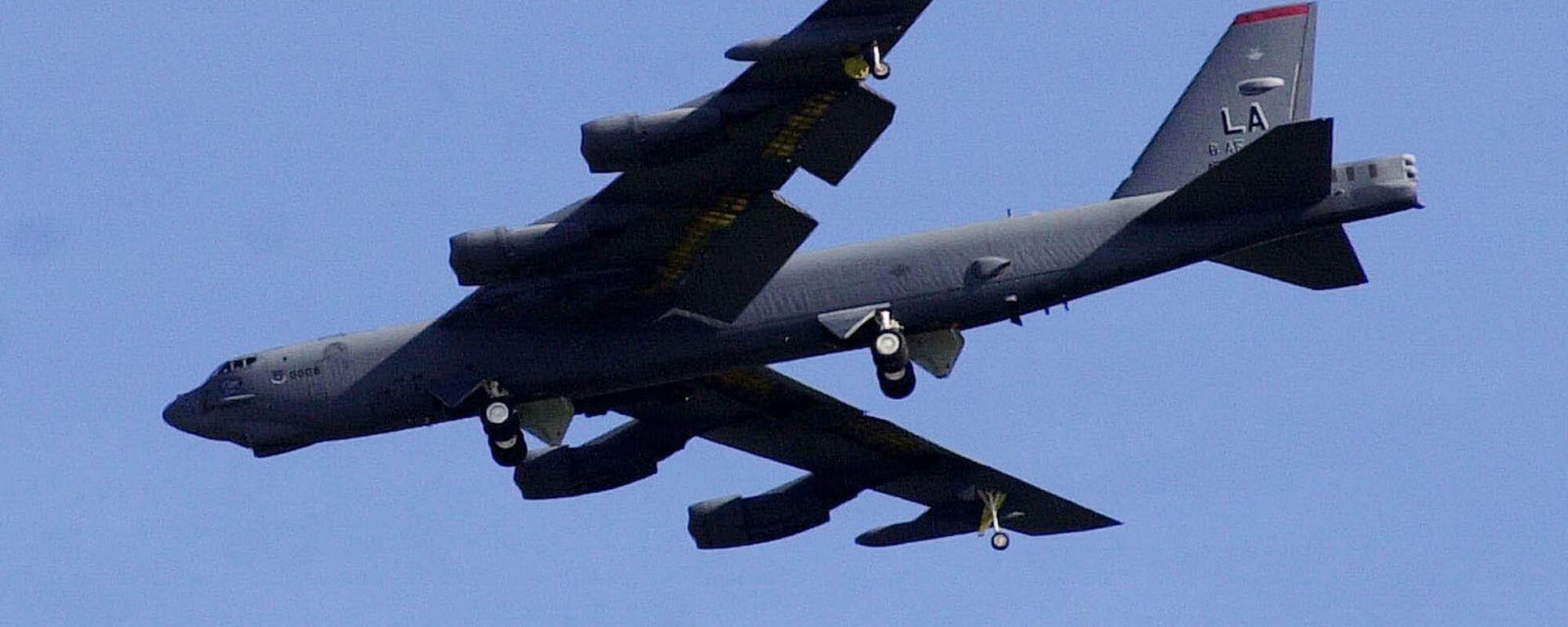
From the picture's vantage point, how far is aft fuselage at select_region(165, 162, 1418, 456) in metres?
44.6

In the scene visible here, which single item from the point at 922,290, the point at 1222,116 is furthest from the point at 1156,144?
the point at 922,290

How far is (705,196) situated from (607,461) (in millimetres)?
8118

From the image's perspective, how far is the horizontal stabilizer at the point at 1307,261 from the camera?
4512 cm

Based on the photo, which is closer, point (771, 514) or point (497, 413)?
point (497, 413)

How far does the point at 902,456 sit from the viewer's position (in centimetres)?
5281

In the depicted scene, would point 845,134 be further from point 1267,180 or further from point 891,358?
point 1267,180

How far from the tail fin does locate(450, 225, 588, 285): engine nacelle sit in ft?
28.6

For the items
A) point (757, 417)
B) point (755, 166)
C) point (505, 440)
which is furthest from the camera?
point (757, 417)

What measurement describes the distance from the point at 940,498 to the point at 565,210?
12.0m

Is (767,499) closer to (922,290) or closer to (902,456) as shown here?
(902,456)

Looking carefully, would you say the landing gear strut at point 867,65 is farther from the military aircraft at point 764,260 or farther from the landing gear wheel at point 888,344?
the landing gear wheel at point 888,344

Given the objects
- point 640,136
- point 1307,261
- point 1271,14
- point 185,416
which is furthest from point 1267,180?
point 185,416

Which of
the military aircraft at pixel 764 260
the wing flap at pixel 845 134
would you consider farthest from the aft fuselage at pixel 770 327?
the wing flap at pixel 845 134

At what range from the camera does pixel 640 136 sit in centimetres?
4056
